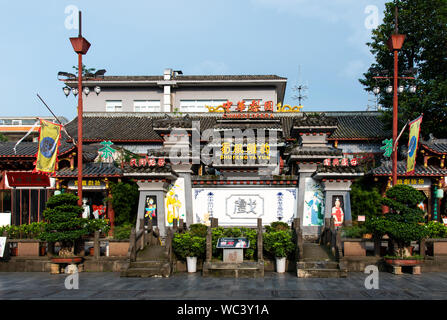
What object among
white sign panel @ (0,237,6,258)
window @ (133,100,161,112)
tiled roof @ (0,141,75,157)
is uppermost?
window @ (133,100,161,112)

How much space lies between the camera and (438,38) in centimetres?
2545

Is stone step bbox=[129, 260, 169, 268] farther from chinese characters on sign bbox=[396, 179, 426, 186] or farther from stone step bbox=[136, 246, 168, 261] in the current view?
chinese characters on sign bbox=[396, 179, 426, 186]

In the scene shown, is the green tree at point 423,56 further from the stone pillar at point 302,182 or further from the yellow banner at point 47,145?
the yellow banner at point 47,145

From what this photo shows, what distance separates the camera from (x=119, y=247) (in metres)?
15.3

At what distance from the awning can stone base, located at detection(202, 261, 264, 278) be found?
48.4ft

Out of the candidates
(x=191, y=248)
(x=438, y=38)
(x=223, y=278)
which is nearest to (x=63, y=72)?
(x=191, y=248)

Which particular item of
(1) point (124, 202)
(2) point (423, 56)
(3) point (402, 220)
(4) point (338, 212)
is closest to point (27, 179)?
(1) point (124, 202)

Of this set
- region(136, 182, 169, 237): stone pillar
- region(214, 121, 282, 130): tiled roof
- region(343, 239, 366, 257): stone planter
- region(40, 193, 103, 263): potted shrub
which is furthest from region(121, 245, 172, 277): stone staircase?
region(214, 121, 282, 130): tiled roof

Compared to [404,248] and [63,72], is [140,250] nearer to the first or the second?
[63,72]

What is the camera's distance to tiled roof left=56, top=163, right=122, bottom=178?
2278cm

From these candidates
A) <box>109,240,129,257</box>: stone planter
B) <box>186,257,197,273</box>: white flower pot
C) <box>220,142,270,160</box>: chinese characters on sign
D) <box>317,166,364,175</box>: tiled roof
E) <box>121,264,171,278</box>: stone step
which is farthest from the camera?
<box>220,142,270,160</box>: chinese characters on sign

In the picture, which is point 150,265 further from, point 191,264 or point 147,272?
A: point 191,264

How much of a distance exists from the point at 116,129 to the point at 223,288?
23761mm

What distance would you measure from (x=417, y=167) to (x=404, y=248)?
10662 millimetres
